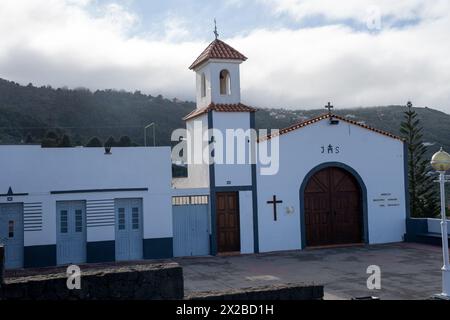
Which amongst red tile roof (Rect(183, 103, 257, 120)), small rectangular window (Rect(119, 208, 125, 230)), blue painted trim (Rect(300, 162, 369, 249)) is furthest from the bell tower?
small rectangular window (Rect(119, 208, 125, 230))

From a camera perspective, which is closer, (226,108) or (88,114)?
(226,108)

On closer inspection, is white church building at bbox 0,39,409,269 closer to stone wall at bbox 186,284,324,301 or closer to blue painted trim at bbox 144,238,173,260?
blue painted trim at bbox 144,238,173,260

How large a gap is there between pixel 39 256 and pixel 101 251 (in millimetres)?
1973

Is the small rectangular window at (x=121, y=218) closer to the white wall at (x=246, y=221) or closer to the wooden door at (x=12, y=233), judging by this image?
the wooden door at (x=12, y=233)

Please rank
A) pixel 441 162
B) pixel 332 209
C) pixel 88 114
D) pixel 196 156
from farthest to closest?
pixel 88 114, pixel 332 209, pixel 196 156, pixel 441 162

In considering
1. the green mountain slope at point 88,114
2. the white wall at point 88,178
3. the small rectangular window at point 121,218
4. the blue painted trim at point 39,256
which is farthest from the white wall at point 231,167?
the green mountain slope at point 88,114

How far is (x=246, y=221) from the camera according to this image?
20.0 meters

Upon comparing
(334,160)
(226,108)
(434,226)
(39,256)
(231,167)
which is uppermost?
(226,108)

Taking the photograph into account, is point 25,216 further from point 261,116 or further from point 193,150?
point 261,116

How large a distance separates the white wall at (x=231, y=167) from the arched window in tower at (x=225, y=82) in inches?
57.2

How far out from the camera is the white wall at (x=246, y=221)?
2003cm

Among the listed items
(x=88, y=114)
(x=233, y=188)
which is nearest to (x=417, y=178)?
(x=233, y=188)

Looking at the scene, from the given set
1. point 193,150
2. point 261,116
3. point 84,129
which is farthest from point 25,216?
point 261,116

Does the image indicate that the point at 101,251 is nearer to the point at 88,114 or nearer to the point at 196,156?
the point at 196,156
